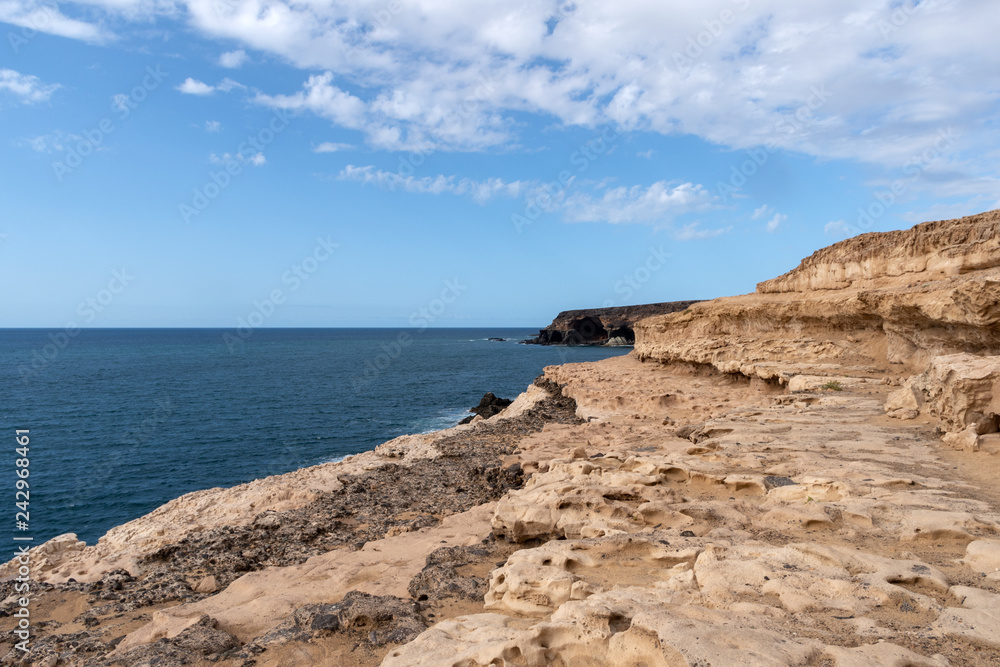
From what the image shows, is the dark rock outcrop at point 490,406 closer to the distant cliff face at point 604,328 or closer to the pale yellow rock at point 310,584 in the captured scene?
the pale yellow rock at point 310,584

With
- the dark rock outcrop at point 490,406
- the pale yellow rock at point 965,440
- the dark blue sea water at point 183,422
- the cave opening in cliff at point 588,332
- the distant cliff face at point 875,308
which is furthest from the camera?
the cave opening in cliff at point 588,332

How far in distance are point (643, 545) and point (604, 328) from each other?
113 meters

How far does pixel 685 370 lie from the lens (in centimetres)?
2367

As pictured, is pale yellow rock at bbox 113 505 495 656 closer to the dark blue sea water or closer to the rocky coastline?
the rocky coastline

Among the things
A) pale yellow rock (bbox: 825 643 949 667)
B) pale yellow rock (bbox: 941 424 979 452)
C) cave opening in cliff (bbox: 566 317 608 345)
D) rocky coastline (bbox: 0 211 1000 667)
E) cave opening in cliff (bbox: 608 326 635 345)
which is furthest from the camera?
cave opening in cliff (bbox: 566 317 608 345)

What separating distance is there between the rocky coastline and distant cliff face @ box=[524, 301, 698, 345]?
96.2 m

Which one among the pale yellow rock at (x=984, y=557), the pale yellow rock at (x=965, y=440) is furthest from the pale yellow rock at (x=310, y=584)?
the pale yellow rock at (x=965, y=440)

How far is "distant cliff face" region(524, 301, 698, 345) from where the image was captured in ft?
369

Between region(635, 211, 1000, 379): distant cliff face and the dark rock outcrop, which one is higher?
region(635, 211, 1000, 379): distant cliff face

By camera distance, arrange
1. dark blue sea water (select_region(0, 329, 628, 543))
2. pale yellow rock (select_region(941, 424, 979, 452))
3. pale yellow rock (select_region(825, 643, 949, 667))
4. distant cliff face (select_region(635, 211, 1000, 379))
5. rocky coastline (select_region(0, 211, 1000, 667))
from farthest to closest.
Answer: dark blue sea water (select_region(0, 329, 628, 543)) < distant cliff face (select_region(635, 211, 1000, 379)) < pale yellow rock (select_region(941, 424, 979, 452)) < rocky coastline (select_region(0, 211, 1000, 667)) < pale yellow rock (select_region(825, 643, 949, 667))

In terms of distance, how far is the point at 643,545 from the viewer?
19.2 ft

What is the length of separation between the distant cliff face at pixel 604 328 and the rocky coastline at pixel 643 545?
316 ft

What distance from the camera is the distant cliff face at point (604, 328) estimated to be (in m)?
112

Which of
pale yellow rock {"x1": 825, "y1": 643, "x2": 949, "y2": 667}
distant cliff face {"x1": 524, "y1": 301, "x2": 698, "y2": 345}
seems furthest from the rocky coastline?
distant cliff face {"x1": 524, "y1": 301, "x2": 698, "y2": 345}
